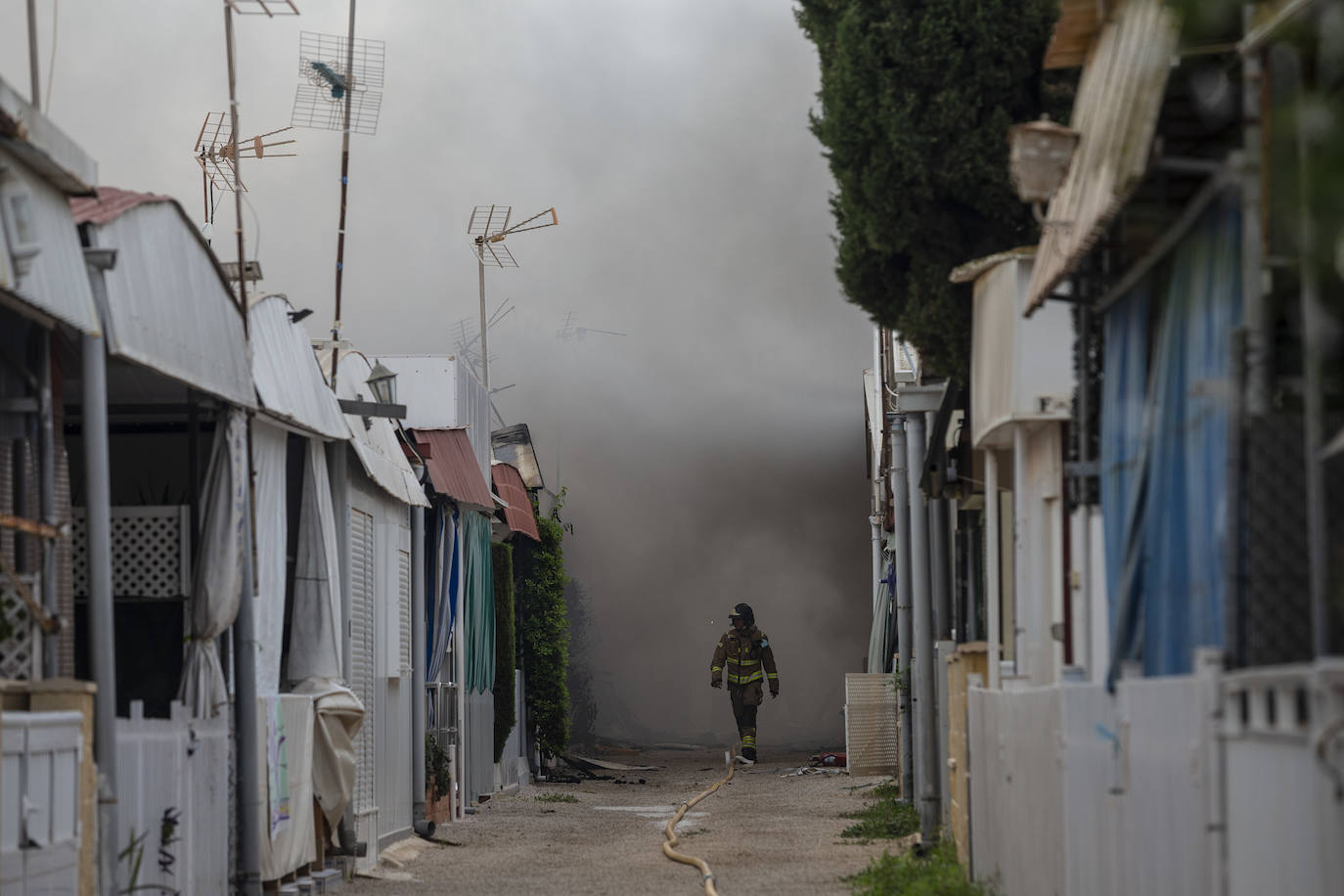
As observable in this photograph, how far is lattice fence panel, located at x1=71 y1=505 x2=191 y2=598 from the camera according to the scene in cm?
1052

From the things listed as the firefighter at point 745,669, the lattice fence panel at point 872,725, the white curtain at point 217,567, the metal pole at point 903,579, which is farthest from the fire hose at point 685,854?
the firefighter at point 745,669

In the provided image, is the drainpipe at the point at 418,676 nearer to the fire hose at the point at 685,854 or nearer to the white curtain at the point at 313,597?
the fire hose at the point at 685,854

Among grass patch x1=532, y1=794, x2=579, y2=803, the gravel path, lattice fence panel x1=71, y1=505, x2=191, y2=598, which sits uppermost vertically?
lattice fence panel x1=71, y1=505, x2=191, y2=598

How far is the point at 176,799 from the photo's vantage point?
9.31 meters

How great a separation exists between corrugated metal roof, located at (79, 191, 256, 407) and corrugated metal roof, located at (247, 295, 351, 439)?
0.40 metres

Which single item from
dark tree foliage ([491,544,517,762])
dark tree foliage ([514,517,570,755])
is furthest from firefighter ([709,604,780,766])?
dark tree foliage ([491,544,517,762])

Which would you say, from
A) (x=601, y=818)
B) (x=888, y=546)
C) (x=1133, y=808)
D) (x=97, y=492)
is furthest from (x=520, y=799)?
(x=1133, y=808)

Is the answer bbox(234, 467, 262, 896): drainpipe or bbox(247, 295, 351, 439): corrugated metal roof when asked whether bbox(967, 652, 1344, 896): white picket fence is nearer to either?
bbox(234, 467, 262, 896): drainpipe

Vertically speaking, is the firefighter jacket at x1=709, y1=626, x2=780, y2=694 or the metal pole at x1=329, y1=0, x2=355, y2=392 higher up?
the metal pole at x1=329, y1=0, x2=355, y2=392

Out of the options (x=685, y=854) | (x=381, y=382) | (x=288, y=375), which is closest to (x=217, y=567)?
(x=288, y=375)

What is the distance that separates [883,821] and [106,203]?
32.5 feet

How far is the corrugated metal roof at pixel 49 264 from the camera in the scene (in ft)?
22.9

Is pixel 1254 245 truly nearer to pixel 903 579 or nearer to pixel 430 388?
pixel 903 579

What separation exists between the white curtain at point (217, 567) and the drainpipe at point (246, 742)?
153 mm
